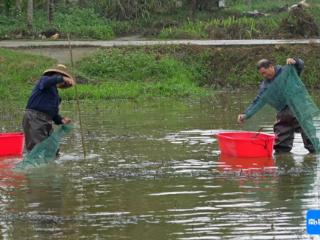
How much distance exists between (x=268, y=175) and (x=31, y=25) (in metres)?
22.3

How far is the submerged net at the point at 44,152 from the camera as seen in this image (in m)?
11.2

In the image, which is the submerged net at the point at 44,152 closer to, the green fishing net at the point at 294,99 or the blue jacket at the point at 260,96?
the blue jacket at the point at 260,96

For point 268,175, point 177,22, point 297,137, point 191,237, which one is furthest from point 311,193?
point 177,22

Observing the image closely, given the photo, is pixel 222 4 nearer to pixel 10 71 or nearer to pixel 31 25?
pixel 31 25

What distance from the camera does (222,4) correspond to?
1597 inches

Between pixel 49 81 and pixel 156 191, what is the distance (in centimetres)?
249

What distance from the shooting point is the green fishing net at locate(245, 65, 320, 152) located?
12062 mm

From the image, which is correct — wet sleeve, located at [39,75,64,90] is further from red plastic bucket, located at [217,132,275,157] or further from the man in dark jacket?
the man in dark jacket

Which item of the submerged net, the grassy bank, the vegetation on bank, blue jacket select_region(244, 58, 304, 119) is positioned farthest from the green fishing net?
the vegetation on bank

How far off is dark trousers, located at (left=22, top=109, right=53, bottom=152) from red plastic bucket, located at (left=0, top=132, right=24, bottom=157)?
0.54 meters

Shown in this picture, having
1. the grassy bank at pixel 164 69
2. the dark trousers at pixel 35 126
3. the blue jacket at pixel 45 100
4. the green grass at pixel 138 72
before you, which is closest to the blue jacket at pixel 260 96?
the blue jacket at pixel 45 100

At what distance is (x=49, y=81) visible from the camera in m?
11.2

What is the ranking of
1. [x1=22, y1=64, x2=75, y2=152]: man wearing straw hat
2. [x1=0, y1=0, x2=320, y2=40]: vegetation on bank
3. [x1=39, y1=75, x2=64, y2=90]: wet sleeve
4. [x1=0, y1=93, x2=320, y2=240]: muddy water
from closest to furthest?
[x1=0, y1=93, x2=320, y2=240]: muddy water, [x1=39, y1=75, x2=64, y2=90]: wet sleeve, [x1=22, y1=64, x2=75, y2=152]: man wearing straw hat, [x1=0, y1=0, x2=320, y2=40]: vegetation on bank

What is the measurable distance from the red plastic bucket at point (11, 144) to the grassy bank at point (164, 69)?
30.4 ft
